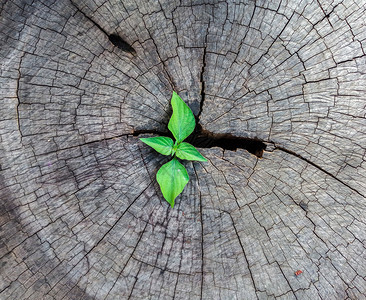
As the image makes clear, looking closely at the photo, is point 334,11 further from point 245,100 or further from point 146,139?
point 146,139

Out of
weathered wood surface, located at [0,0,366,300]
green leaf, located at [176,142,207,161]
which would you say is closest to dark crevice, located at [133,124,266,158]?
weathered wood surface, located at [0,0,366,300]

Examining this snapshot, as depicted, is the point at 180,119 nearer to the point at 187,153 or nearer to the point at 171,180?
the point at 187,153

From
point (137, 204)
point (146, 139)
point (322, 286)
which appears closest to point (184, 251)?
point (137, 204)

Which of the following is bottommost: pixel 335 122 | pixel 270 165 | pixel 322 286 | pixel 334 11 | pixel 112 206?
Result: pixel 322 286

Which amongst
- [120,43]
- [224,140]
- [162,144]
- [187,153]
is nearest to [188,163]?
[187,153]

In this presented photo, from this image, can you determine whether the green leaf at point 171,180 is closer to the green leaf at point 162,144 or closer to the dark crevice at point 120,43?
the green leaf at point 162,144

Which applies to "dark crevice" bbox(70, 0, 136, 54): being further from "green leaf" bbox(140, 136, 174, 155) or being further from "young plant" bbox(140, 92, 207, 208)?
"green leaf" bbox(140, 136, 174, 155)
